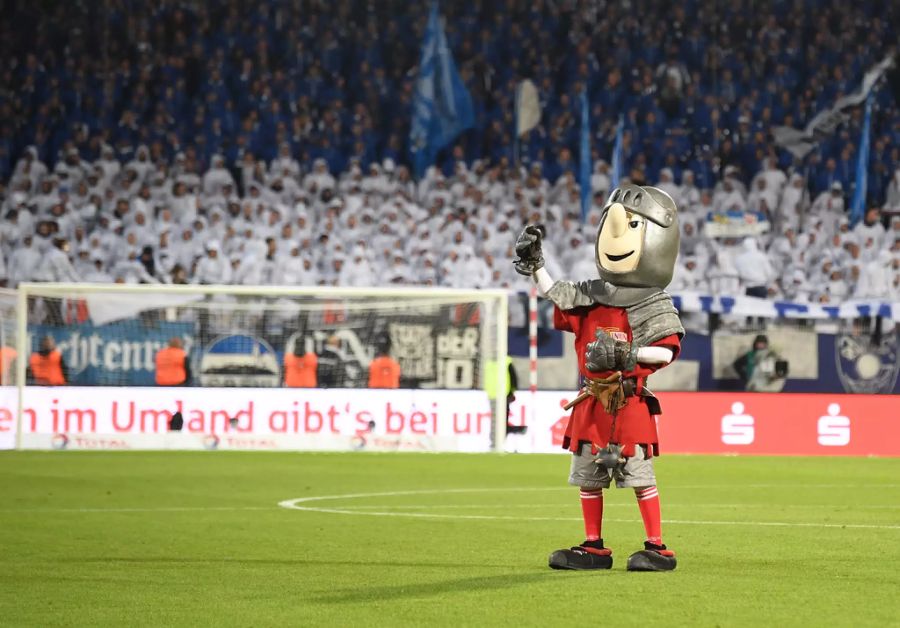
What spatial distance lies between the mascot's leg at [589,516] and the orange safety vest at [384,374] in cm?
1316

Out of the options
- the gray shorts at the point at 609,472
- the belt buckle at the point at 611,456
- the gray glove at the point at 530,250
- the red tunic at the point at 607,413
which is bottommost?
the gray shorts at the point at 609,472

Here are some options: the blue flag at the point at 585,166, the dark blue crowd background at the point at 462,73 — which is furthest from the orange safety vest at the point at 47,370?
the blue flag at the point at 585,166

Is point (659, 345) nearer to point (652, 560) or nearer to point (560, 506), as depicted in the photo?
point (652, 560)

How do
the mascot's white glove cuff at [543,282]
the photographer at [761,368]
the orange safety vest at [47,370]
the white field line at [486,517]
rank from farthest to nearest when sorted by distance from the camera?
the photographer at [761,368], the orange safety vest at [47,370], the white field line at [486,517], the mascot's white glove cuff at [543,282]

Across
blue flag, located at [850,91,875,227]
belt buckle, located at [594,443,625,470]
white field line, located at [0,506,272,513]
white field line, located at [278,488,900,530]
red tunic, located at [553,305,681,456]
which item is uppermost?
blue flag, located at [850,91,875,227]

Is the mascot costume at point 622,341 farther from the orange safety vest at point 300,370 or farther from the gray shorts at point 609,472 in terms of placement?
the orange safety vest at point 300,370

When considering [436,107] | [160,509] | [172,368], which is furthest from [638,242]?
[436,107]

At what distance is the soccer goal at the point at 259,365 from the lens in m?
20.8

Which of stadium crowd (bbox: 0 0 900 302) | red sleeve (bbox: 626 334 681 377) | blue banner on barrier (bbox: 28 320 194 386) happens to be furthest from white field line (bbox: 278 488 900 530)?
stadium crowd (bbox: 0 0 900 302)

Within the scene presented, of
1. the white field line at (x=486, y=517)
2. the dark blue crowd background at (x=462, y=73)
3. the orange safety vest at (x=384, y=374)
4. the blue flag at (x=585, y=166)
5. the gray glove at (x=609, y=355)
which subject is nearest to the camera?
the gray glove at (x=609, y=355)

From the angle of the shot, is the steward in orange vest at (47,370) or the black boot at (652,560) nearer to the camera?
the black boot at (652,560)

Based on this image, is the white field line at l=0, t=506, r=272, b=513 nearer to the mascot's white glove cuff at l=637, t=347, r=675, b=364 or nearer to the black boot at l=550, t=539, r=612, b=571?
the black boot at l=550, t=539, r=612, b=571

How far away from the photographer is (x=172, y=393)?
20906mm

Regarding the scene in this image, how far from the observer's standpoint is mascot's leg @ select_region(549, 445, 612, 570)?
316 inches
